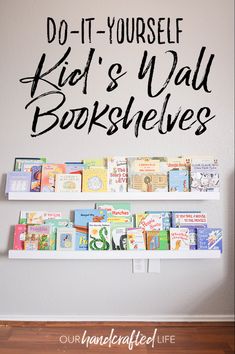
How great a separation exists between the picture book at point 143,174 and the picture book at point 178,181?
0.09 m

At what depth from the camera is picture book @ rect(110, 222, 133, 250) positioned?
191cm

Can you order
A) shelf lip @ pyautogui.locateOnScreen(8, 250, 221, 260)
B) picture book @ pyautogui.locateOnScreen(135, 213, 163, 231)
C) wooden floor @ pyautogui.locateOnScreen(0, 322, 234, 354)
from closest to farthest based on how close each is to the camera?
wooden floor @ pyautogui.locateOnScreen(0, 322, 234, 354)
shelf lip @ pyautogui.locateOnScreen(8, 250, 221, 260)
picture book @ pyautogui.locateOnScreen(135, 213, 163, 231)

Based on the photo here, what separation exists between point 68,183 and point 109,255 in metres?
0.53

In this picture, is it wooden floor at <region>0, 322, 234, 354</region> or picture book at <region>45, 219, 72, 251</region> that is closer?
wooden floor at <region>0, 322, 234, 354</region>

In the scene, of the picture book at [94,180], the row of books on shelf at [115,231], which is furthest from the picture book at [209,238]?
the picture book at [94,180]

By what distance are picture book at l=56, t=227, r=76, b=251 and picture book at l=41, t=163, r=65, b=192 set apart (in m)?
0.27

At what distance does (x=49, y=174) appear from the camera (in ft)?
6.39

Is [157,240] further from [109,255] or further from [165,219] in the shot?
[109,255]

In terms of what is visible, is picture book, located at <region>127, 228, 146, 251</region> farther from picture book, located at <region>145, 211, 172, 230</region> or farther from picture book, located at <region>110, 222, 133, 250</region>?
picture book, located at <region>145, 211, 172, 230</region>

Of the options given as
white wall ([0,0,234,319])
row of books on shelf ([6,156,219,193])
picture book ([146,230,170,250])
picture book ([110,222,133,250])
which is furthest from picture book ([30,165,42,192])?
picture book ([146,230,170,250])

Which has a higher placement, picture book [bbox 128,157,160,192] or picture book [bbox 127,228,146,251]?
picture book [bbox 128,157,160,192]

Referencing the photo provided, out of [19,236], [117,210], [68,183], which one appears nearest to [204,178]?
[117,210]

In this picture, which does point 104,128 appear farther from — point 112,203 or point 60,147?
point 112,203

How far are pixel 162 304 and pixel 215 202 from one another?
77 centimetres
